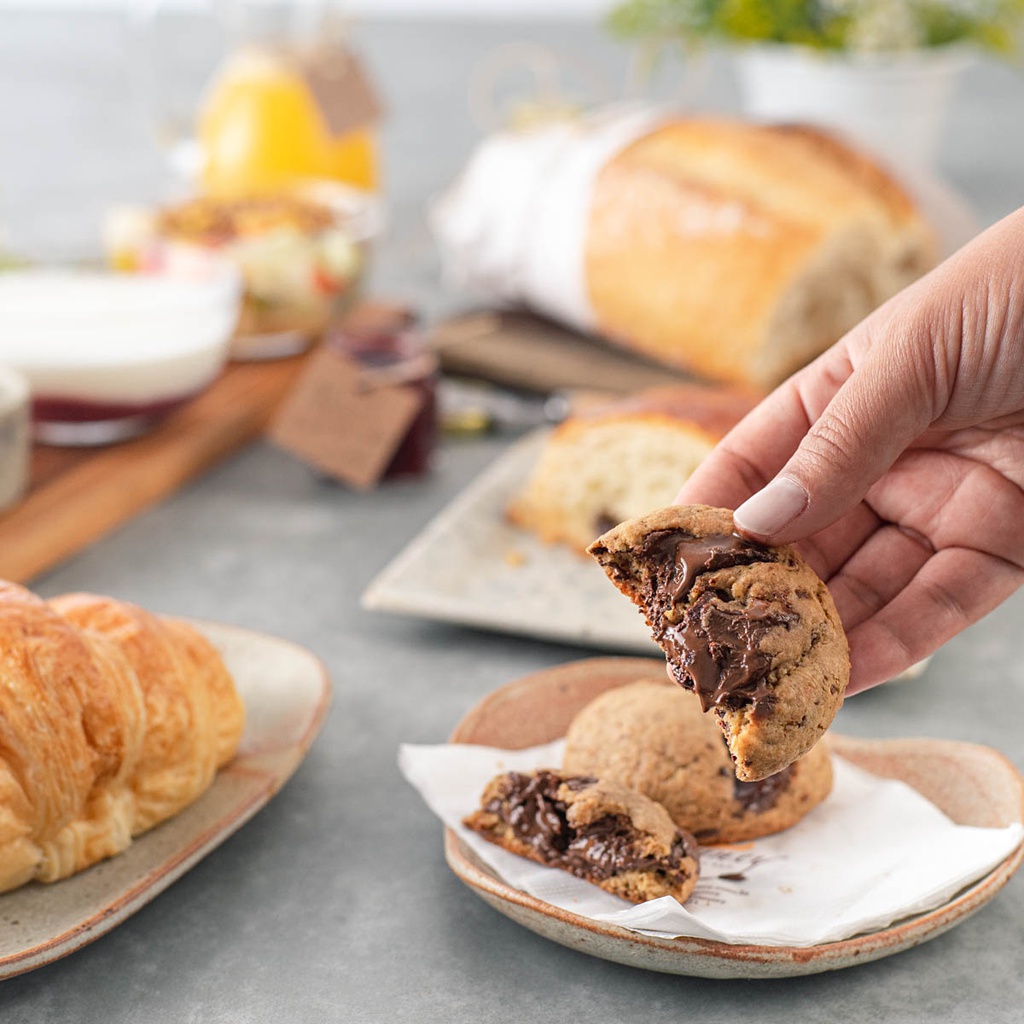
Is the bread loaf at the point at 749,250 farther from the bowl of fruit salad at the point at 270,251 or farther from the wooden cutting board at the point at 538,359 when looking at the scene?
the bowl of fruit salad at the point at 270,251

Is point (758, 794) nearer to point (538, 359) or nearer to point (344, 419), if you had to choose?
point (344, 419)

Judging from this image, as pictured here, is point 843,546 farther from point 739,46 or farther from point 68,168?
point 68,168

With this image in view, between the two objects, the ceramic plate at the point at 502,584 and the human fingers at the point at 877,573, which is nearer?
the human fingers at the point at 877,573

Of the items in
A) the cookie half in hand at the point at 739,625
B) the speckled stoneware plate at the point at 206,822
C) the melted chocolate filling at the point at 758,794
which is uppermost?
the cookie half in hand at the point at 739,625

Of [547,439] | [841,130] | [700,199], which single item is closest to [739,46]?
[841,130]

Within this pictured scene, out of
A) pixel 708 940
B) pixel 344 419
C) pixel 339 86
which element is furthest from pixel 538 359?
pixel 708 940

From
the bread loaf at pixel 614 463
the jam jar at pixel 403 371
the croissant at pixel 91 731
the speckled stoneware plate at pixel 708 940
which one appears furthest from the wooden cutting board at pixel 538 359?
the croissant at pixel 91 731

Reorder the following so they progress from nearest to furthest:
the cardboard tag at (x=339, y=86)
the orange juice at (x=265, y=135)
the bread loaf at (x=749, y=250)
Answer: the bread loaf at (x=749, y=250)
the cardboard tag at (x=339, y=86)
the orange juice at (x=265, y=135)
